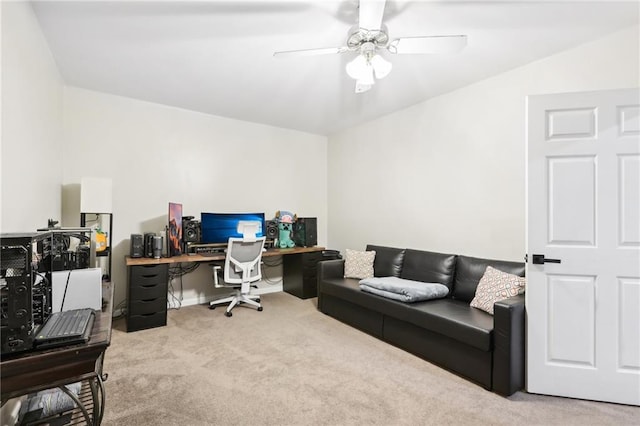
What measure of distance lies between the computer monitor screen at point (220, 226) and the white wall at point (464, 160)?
1693mm

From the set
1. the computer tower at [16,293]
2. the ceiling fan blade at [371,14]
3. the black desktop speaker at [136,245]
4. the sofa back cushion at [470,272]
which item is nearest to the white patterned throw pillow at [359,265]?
the sofa back cushion at [470,272]

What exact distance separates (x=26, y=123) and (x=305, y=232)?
3315 millimetres

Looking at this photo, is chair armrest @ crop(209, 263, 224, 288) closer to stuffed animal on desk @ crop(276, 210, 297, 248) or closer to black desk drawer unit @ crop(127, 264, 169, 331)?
black desk drawer unit @ crop(127, 264, 169, 331)

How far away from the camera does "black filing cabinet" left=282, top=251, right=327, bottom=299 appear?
14.7 ft

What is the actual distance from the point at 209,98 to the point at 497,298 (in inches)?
142

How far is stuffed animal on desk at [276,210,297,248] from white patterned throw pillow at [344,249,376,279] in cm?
107

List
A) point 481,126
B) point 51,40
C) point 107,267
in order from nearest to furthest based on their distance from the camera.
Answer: point 51,40, point 481,126, point 107,267

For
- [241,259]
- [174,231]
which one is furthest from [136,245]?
[241,259]

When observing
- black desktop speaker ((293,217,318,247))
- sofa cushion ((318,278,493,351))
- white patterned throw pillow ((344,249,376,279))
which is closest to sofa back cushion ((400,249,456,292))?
sofa cushion ((318,278,493,351))

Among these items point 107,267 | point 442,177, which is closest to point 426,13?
point 442,177

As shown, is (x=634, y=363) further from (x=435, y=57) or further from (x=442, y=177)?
(x=435, y=57)

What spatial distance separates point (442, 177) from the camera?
11.7 feet

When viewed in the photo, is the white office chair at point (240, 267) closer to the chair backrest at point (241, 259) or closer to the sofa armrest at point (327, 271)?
the chair backrest at point (241, 259)

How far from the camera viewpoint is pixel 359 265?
3.92 m
